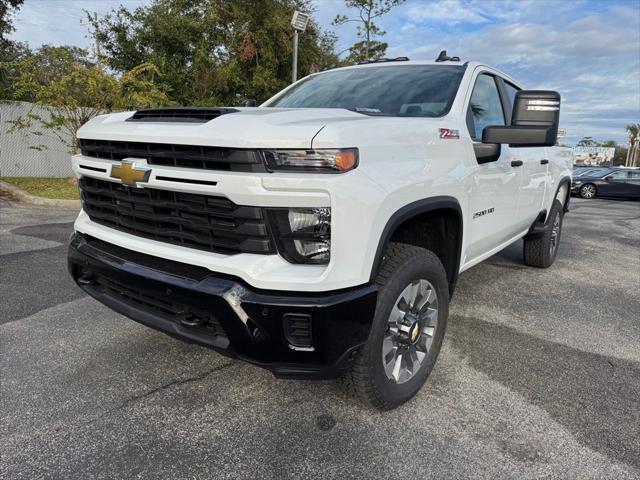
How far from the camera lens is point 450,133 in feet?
8.57

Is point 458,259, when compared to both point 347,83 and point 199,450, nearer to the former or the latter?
point 347,83

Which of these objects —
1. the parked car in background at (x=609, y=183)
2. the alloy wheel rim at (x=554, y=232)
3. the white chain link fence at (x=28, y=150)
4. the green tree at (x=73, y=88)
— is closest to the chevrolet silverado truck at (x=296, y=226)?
the alloy wheel rim at (x=554, y=232)

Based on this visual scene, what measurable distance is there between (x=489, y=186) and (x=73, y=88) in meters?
10.4

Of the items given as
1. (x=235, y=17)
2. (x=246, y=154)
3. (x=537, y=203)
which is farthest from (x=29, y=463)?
(x=235, y=17)

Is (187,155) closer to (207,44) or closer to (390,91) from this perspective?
(390,91)

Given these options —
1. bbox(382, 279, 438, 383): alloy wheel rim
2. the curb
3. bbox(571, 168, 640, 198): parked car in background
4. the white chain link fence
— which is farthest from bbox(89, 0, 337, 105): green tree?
bbox(382, 279, 438, 383): alloy wheel rim

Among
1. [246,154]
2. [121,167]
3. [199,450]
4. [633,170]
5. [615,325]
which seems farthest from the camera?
[633,170]

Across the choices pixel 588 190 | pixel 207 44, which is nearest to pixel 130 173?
pixel 207 44

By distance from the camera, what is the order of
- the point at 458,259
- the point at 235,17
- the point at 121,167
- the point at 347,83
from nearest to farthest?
the point at 121,167 → the point at 458,259 → the point at 347,83 → the point at 235,17

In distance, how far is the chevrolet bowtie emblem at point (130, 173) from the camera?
84.5 inches

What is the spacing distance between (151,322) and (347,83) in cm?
221

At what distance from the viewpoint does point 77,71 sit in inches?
399

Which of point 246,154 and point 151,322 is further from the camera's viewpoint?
point 151,322

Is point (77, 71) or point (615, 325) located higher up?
point (77, 71)
